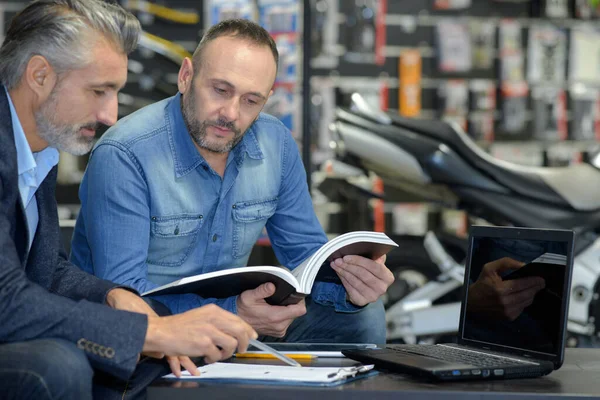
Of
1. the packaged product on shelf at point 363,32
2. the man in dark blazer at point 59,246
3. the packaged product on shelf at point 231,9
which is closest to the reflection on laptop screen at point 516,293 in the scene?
the man in dark blazer at point 59,246

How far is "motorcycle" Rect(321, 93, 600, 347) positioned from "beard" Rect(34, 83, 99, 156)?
1.77 meters

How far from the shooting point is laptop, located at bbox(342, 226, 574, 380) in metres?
1.28

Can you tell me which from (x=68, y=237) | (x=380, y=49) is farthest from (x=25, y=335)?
(x=380, y=49)

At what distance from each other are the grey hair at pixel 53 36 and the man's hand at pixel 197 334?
1.59 feet

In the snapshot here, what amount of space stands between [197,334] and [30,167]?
426 mm

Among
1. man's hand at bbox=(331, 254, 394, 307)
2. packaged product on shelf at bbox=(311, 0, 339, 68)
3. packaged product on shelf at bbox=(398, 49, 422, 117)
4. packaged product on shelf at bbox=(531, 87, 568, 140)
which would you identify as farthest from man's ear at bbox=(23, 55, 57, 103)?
packaged product on shelf at bbox=(531, 87, 568, 140)

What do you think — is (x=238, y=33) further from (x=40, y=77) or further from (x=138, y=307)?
(x=138, y=307)

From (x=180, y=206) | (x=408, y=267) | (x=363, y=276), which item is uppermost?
(x=180, y=206)

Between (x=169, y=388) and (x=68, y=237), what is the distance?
1166 mm

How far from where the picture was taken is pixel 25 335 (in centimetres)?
111

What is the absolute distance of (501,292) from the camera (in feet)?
4.79

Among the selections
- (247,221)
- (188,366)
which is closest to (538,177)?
(247,221)

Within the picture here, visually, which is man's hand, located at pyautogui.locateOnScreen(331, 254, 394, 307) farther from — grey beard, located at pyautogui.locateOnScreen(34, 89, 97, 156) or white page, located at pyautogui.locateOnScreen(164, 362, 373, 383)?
grey beard, located at pyautogui.locateOnScreen(34, 89, 97, 156)

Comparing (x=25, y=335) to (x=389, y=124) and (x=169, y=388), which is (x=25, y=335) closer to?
(x=169, y=388)
